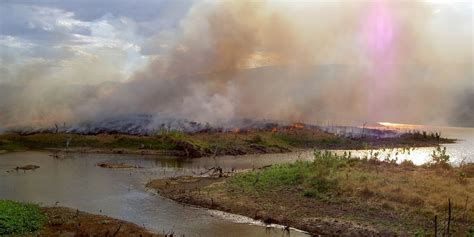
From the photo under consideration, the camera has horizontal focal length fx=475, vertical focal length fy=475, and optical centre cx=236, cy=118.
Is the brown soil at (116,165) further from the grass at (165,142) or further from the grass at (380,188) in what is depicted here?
the grass at (380,188)

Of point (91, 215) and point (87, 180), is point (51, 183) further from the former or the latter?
point (91, 215)

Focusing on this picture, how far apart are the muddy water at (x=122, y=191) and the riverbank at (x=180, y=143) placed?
1330 cm

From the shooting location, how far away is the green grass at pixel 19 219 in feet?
103

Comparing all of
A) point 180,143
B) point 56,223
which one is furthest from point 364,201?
point 180,143

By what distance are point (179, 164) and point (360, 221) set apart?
50.4 m

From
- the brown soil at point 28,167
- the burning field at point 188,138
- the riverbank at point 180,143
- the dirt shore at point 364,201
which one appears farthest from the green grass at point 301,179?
the riverbank at point 180,143

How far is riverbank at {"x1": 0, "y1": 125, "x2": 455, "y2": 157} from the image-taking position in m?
103

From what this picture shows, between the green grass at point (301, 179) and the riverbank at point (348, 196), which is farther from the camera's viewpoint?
the green grass at point (301, 179)

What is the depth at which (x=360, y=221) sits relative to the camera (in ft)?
119

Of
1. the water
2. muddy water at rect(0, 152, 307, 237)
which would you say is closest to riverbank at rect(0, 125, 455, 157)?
the water

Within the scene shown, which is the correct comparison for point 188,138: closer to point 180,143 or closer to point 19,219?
point 180,143

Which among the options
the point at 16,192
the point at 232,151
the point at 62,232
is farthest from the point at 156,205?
Result: the point at 232,151

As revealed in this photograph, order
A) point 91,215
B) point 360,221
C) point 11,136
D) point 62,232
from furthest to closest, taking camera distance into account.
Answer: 1. point 11,136
2. point 91,215
3. point 360,221
4. point 62,232

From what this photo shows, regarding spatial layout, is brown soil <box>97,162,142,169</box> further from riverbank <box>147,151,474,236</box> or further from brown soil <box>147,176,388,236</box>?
brown soil <box>147,176,388,236</box>
